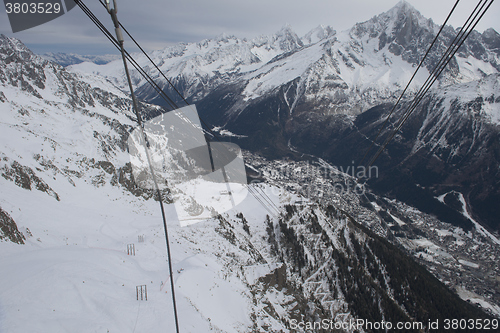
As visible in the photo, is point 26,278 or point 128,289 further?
point 128,289

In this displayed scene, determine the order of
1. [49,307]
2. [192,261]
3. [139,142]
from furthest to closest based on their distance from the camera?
1. [139,142]
2. [192,261]
3. [49,307]

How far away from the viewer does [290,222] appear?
253ft

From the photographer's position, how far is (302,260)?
70.5 meters

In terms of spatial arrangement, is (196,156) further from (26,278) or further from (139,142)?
(26,278)

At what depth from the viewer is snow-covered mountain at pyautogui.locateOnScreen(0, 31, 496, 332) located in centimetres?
2375

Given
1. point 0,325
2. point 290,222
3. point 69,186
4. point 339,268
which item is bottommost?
point 339,268

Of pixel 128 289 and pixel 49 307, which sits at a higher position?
pixel 49 307

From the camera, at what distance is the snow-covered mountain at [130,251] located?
2375 cm

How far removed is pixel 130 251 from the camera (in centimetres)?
3584

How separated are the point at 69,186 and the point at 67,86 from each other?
264 ft

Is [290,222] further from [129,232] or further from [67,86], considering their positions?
[67,86]

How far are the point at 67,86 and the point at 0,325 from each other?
119745 millimetres

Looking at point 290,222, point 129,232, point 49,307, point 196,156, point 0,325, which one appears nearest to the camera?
point 0,325

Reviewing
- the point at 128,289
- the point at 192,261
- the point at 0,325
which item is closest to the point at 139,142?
the point at 192,261
